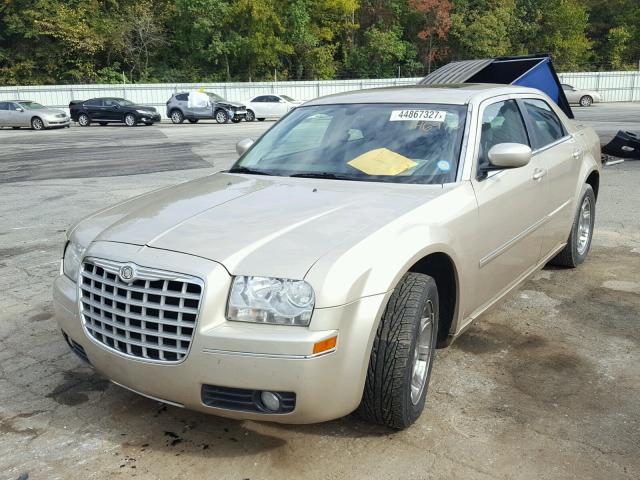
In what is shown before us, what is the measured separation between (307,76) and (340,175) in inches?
1871

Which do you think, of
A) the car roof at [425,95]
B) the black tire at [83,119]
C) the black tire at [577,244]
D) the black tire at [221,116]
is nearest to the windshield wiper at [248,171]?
the car roof at [425,95]

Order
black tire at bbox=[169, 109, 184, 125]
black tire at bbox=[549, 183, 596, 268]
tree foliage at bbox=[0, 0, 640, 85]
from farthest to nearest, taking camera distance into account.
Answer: tree foliage at bbox=[0, 0, 640, 85] < black tire at bbox=[169, 109, 184, 125] < black tire at bbox=[549, 183, 596, 268]

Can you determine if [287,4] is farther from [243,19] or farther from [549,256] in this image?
[549,256]

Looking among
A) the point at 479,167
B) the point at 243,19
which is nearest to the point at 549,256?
the point at 479,167

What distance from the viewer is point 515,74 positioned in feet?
36.1

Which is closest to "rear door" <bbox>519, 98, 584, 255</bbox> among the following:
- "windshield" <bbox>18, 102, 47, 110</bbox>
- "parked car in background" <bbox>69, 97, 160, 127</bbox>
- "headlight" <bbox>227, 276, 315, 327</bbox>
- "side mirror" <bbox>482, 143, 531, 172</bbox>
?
"side mirror" <bbox>482, 143, 531, 172</bbox>

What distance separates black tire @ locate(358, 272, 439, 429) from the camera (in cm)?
277

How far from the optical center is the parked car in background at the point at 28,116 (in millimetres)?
28250

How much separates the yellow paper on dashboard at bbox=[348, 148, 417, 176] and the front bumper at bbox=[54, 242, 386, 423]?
46.8 inches

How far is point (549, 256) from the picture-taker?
4.82m

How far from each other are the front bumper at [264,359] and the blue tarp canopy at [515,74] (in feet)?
28.2

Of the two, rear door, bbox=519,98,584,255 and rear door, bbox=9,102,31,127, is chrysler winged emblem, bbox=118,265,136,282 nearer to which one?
rear door, bbox=519,98,584,255

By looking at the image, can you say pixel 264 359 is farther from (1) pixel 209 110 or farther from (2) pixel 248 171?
(1) pixel 209 110

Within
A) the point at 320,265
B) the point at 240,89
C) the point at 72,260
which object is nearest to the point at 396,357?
the point at 320,265
